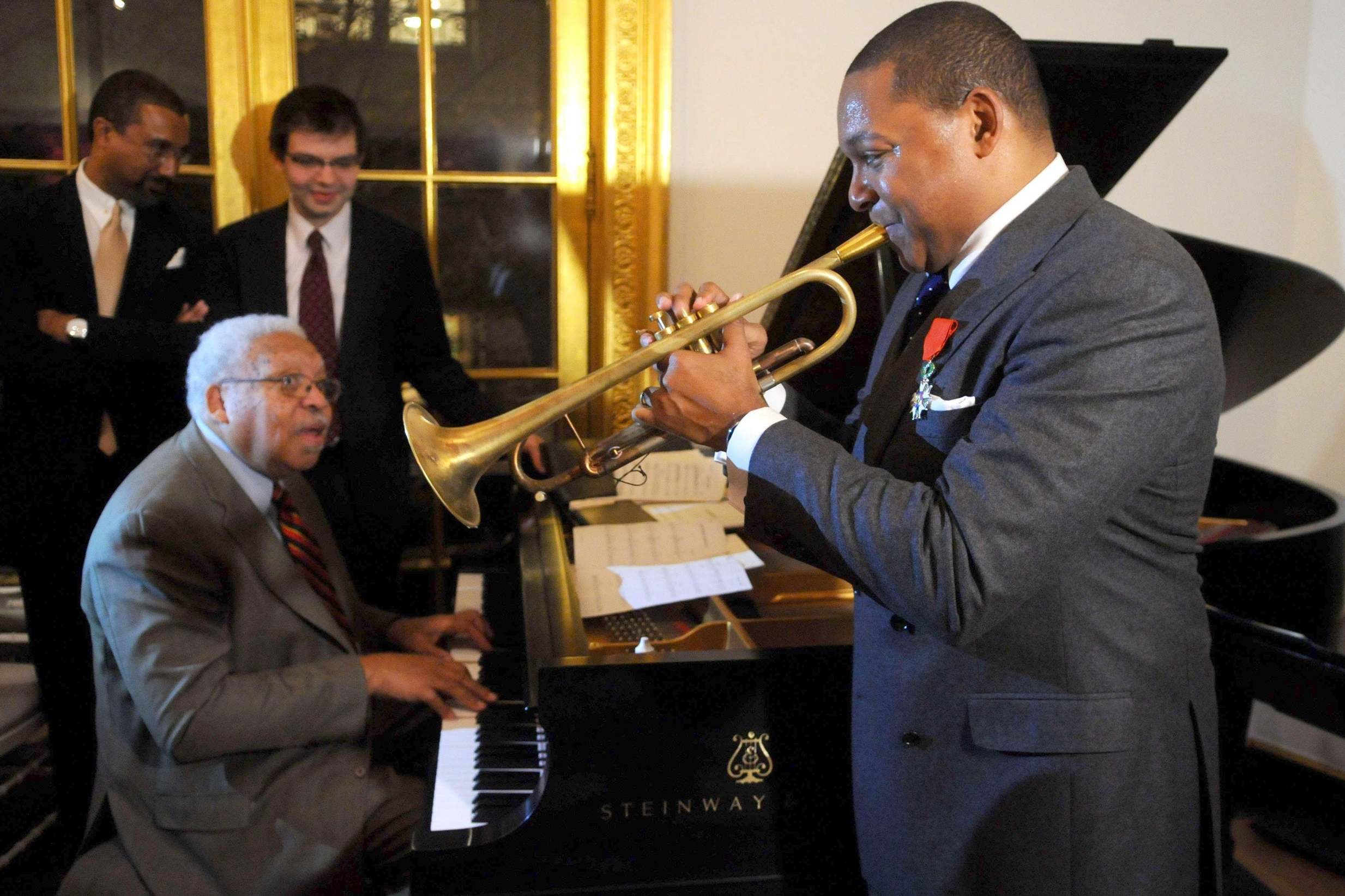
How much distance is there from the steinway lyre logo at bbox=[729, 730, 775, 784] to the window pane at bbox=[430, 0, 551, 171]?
2438 mm

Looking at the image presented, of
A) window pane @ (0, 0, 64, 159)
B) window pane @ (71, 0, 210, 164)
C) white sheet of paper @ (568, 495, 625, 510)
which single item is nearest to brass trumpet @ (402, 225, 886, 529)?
white sheet of paper @ (568, 495, 625, 510)

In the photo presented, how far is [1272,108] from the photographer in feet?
12.1

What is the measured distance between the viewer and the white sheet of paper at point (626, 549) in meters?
2.05

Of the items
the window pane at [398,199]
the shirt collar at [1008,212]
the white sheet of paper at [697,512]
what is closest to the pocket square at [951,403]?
the shirt collar at [1008,212]

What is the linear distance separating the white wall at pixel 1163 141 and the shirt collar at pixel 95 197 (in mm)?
1676

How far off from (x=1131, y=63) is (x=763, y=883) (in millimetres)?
1596

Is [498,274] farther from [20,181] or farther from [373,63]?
[20,181]

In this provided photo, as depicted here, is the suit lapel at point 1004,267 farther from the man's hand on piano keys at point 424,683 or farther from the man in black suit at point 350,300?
the man in black suit at point 350,300

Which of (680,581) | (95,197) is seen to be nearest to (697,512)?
(680,581)

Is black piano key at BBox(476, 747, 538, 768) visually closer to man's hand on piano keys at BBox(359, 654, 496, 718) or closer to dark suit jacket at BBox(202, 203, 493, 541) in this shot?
man's hand on piano keys at BBox(359, 654, 496, 718)

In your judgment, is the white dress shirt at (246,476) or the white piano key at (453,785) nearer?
the white piano key at (453,785)

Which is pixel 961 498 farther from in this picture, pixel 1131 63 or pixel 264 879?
pixel 264 879

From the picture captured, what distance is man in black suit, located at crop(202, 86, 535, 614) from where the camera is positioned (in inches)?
113

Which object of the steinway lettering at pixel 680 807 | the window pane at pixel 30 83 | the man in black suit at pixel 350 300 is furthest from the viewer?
the window pane at pixel 30 83
